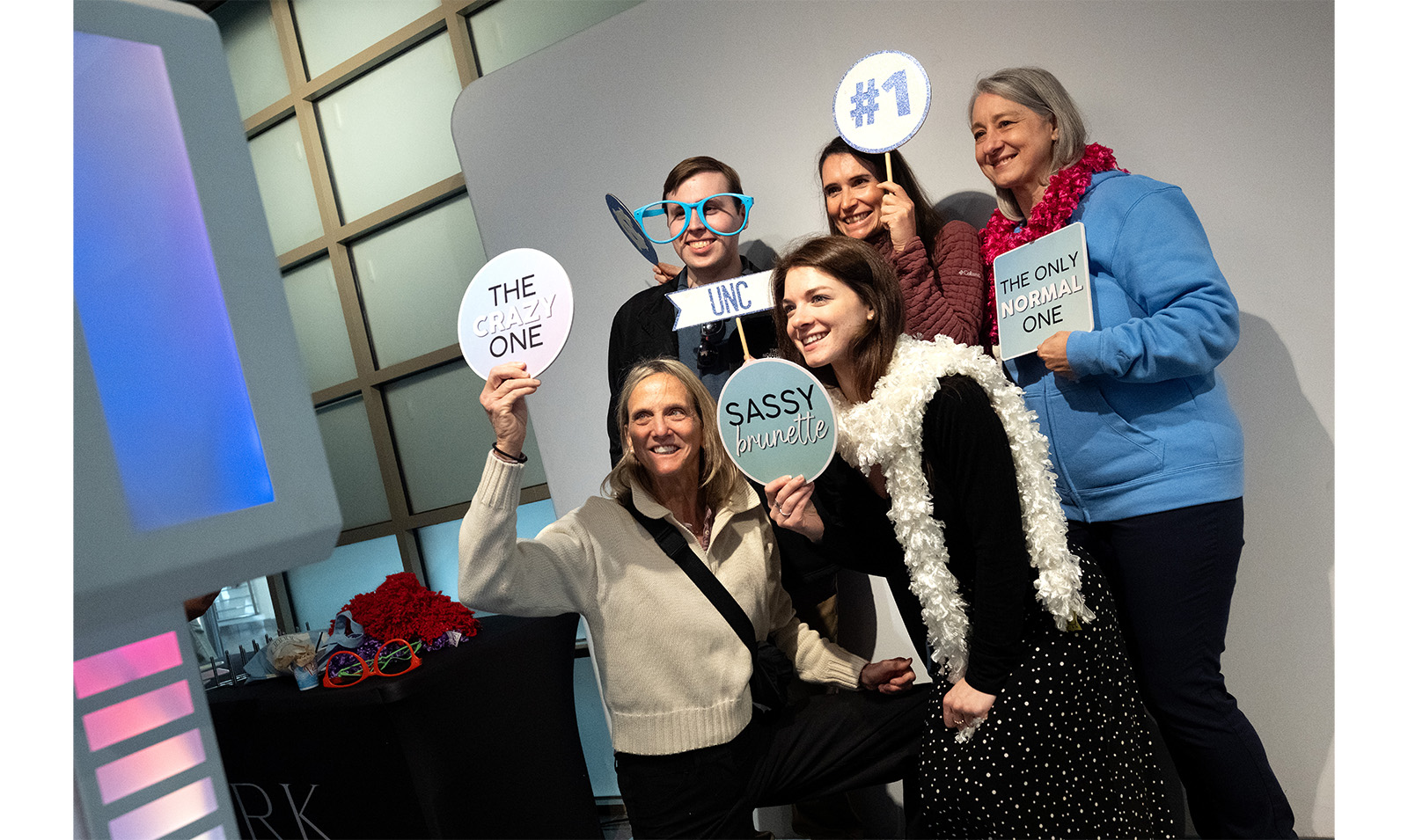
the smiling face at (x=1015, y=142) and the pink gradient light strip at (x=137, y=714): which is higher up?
the smiling face at (x=1015, y=142)

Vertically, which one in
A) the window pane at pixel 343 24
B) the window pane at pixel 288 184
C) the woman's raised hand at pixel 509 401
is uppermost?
the window pane at pixel 343 24

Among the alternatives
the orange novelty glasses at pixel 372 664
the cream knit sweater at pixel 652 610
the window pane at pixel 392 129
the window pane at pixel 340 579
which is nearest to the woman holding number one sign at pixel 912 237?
the cream knit sweater at pixel 652 610

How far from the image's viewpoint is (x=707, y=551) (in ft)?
6.16

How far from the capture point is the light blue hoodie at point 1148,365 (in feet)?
5.21

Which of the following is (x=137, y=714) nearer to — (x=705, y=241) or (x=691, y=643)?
(x=691, y=643)

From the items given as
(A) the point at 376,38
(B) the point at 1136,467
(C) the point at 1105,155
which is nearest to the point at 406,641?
(B) the point at 1136,467

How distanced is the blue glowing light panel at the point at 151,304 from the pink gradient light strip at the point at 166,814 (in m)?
0.19

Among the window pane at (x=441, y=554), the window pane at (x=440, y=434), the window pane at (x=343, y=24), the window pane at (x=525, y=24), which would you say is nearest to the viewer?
the window pane at (x=525, y=24)

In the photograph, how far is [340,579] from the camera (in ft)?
14.5

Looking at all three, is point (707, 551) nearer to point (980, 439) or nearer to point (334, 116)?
point (980, 439)

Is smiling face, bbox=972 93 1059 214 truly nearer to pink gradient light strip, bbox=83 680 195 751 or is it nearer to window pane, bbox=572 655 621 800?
pink gradient light strip, bbox=83 680 195 751

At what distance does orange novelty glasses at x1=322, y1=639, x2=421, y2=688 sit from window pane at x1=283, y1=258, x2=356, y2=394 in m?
2.19

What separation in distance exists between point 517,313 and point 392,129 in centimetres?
270

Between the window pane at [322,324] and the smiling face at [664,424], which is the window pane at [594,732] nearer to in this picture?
the smiling face at [664,424]
